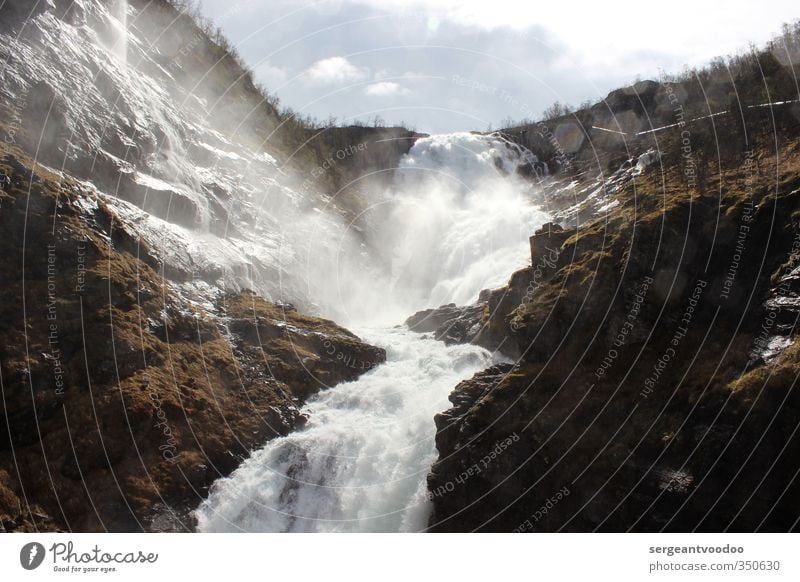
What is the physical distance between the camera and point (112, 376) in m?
19.6

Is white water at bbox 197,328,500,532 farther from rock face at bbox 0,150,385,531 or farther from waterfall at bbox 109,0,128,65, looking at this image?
waterfall at bbox 109,0,128,65

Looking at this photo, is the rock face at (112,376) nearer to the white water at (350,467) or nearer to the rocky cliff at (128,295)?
the rocky cliff at (128,295)

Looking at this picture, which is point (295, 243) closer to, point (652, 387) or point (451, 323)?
point (451, 323)

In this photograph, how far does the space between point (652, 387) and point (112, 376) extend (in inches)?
755

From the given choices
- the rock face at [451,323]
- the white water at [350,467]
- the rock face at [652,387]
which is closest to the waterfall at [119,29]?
the rock face at [451,323]

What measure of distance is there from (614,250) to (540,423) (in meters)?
7.56

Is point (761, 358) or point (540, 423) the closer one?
point (761, 358)

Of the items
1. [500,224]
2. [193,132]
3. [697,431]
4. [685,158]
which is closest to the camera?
[697,431]

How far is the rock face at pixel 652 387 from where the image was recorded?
14.9m

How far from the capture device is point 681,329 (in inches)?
747

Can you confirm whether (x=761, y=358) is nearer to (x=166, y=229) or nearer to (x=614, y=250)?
(x=614, y=250)

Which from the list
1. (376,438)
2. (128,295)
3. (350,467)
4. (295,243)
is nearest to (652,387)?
(376,438)

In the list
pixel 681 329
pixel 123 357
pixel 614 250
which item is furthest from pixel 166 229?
pixel 681 329

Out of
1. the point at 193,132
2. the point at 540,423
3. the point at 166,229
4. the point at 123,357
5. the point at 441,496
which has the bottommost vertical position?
the point at 441,496
